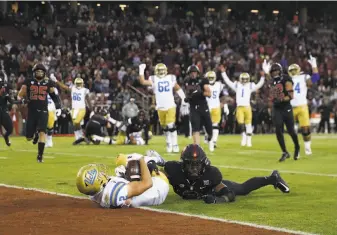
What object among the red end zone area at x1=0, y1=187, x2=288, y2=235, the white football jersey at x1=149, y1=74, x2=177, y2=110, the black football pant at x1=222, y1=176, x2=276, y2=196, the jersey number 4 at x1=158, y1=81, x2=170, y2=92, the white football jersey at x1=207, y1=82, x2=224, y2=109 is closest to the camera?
the red end zone area at x1=0, y1=187, x2=288, y2=235

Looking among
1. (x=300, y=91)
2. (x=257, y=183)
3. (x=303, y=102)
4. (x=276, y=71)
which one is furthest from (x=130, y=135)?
(x=257, y=183)

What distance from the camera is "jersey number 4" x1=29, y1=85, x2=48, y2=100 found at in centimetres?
1642

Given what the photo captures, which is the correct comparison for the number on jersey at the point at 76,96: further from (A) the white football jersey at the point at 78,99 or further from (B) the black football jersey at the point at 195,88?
(B) the black football jersey at the point at 195,88

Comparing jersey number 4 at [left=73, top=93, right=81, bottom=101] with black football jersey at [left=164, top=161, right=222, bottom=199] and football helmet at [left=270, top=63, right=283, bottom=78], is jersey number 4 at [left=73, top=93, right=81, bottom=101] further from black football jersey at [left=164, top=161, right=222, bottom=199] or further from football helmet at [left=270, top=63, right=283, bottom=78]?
black football jersey at [left=164, top=161, right=222, bottom=199]

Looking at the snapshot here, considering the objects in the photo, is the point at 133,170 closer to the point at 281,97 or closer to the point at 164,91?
the point at 281,97

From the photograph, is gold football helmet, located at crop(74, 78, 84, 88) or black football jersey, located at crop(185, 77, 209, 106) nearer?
black football jersey, located at crop(185, 77, 209, 106)

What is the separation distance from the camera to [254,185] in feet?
35.5

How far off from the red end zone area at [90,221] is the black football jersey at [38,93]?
620cm

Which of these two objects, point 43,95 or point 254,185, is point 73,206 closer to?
point 254,185

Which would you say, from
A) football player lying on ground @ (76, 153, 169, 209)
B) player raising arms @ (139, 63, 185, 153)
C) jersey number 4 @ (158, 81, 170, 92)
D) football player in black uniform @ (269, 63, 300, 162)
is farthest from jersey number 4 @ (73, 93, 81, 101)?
football player lying on ground @ (76, 153, 169, 209)

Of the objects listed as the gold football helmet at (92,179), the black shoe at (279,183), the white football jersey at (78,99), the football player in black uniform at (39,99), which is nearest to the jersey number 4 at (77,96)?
the white football jersey at (78,99)

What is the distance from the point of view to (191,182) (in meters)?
10.4

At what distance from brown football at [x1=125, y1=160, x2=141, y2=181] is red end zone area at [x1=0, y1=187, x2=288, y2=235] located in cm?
38

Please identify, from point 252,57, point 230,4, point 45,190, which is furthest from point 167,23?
point 45,190
